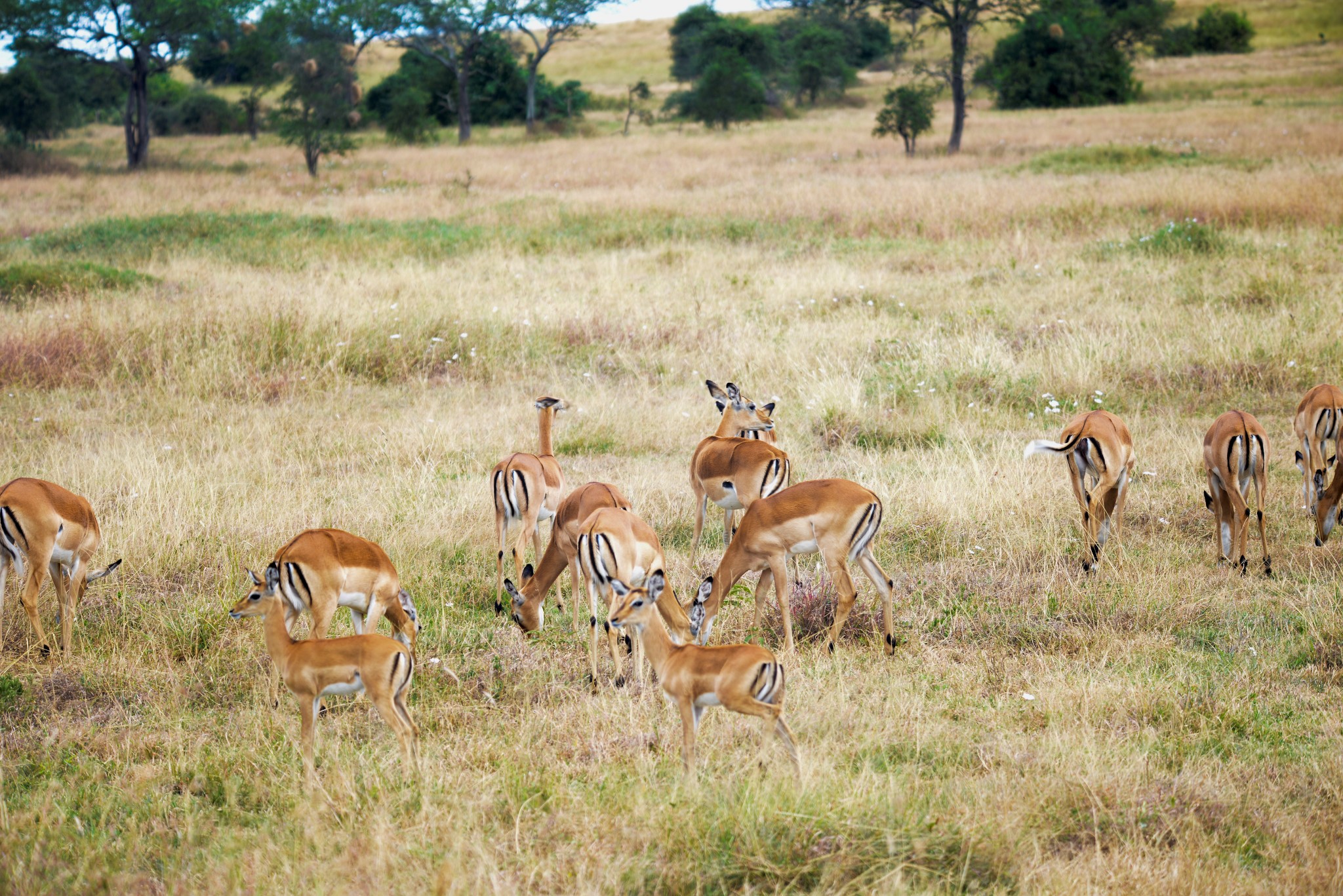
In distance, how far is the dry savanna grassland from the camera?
3.69 metres

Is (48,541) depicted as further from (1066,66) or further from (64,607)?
(1066,66)

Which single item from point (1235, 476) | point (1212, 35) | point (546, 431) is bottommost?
point (1235, 476)

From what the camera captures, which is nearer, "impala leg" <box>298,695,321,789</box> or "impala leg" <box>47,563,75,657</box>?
"impala leg" <box>298,695,321,789</box>

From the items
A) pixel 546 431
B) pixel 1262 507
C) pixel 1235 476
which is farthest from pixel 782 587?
pixel 1262 507

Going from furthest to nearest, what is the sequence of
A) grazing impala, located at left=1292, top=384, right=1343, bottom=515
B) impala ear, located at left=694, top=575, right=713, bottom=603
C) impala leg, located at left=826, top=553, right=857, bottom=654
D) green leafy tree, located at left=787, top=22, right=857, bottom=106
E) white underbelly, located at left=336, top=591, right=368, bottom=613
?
green leafy tree, located at left=787, top=22, right=857, bottom=106, grazing impala, located at left=1292, top=384, right=1343, bottom=515, impala leg, located at left=826, top=553, right=857, bottom=654, white underbelly, located at left=336, top=591, right=368, bottom=613, impala ear, located at left=694, top=575, right=713, bottom=603

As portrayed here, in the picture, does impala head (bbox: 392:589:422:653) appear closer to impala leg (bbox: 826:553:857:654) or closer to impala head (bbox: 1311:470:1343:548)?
impala leg (bbox: 826:553:857:654)

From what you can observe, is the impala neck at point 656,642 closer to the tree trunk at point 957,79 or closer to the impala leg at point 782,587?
the impala leg at point 782,587

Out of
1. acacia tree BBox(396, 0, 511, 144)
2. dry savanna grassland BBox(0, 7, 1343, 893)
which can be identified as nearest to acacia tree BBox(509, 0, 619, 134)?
acacia tree BBox(396, 0, 511, 144)

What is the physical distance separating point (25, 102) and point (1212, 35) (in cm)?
5673

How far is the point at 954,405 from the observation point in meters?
9.45

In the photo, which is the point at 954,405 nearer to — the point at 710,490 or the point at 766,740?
the point at 710,490

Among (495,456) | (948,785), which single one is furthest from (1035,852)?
(495,456)

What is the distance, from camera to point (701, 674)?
4070mm

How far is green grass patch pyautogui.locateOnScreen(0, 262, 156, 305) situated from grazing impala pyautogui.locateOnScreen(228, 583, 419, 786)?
10.4m
